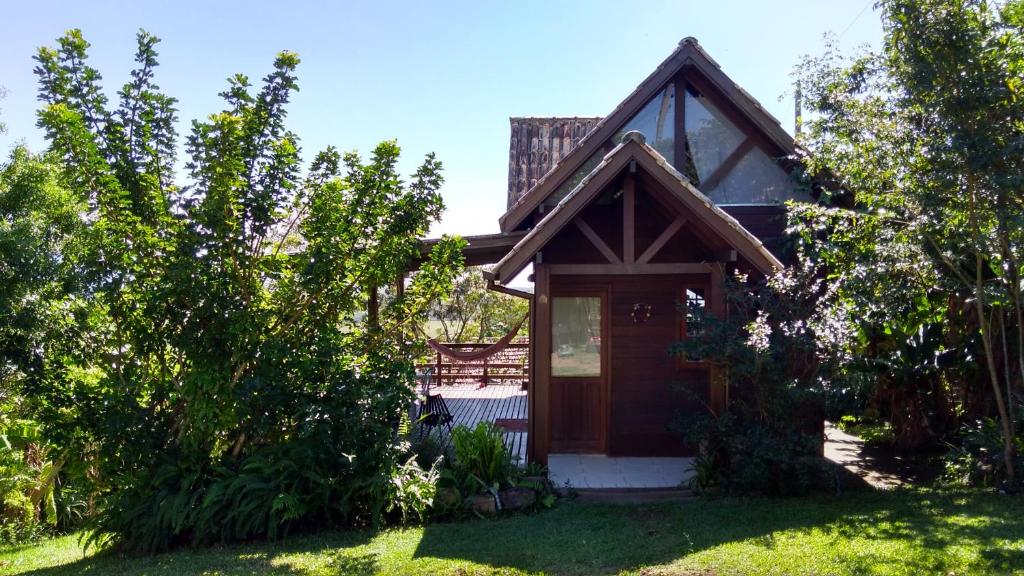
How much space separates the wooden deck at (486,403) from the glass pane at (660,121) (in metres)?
4.88

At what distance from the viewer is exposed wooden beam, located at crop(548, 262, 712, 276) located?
7660 mm

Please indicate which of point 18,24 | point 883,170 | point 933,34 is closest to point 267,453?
point 18,24

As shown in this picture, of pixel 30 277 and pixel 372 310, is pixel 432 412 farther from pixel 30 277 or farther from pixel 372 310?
pixel 30 277

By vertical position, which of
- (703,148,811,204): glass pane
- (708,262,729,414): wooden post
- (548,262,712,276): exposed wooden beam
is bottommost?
(708,262,729,414): wooden post

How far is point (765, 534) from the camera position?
5.79 m

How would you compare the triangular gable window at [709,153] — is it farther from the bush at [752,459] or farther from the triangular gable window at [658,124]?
the bush at [752,459]

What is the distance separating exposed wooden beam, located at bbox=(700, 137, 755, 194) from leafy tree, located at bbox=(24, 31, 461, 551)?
4.89 metres

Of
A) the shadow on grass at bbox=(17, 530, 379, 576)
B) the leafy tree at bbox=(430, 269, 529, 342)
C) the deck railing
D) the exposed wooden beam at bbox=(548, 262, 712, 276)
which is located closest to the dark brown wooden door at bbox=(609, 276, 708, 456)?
the exposed wooden beam at bbox=(548, 262, 712, 276)

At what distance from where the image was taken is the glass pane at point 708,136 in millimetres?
9695

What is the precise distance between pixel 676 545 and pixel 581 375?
3.71m

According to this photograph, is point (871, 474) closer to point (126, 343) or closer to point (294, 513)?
point (294, 513)

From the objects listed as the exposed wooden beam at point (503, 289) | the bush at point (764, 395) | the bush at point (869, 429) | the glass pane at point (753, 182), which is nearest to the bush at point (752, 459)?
the bush at point (764, 395)

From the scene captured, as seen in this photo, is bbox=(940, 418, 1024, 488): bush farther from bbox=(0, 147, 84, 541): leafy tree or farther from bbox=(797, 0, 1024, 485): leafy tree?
bbox=(0, 147, 84, 541): leafy tree

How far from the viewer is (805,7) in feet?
34.4
